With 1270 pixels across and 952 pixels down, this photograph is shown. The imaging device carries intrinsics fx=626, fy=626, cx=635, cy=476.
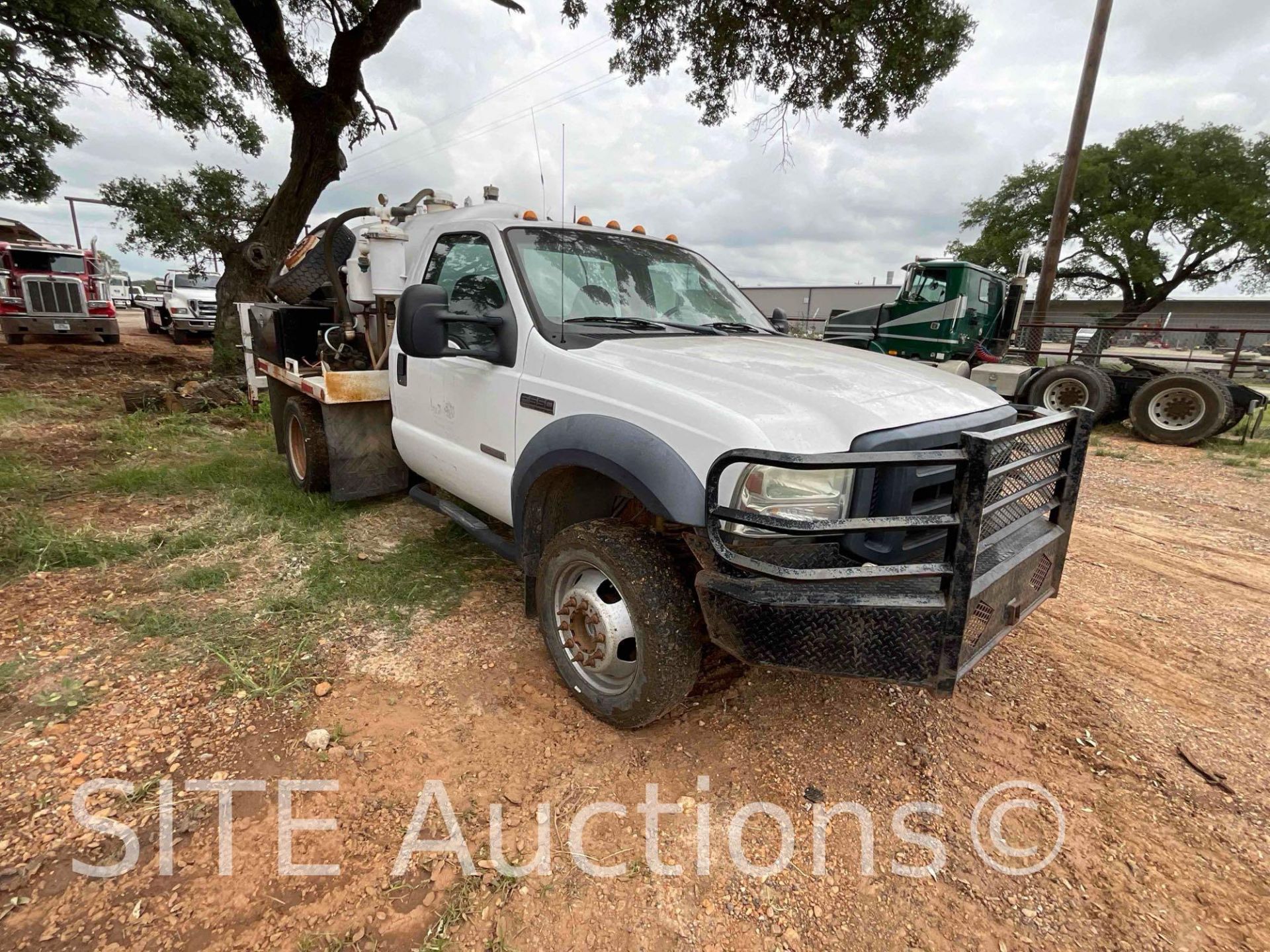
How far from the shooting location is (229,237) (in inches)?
483

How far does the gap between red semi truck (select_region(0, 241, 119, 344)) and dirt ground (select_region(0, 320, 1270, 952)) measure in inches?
570

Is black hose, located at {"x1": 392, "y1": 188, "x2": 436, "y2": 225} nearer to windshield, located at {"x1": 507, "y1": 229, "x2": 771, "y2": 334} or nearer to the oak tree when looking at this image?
windshield, located at {"x1": 507, "y1": 229, "x2": 771, "y2": 334}

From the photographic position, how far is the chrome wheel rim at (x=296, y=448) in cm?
484

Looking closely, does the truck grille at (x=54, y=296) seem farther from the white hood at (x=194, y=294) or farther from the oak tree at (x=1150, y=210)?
the oak tree at (x=1150, y=210)

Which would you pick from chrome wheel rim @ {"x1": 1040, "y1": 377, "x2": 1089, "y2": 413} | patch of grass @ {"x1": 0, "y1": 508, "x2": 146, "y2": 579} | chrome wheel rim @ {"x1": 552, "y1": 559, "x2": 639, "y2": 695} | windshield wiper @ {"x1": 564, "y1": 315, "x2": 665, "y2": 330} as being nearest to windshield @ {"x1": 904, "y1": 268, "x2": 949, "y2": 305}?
chrome wheel rim @ {"x1": 1040, "y1": 377, "x2": 1089, "y2": 413}

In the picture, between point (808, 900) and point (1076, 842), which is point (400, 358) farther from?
point (1076, 842)

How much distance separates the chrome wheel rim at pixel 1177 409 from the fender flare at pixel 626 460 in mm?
9486

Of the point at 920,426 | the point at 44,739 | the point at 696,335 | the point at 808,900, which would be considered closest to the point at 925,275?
the point at 696,335

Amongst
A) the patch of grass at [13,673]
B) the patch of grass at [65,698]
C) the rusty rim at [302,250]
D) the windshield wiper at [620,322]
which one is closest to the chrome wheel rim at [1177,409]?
the windshield wiper at [620,322]

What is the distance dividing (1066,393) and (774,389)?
29.3 feet

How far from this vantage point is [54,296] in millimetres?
14141

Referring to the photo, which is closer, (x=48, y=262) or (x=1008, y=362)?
(x=1008, y=362)

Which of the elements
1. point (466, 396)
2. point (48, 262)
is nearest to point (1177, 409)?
point (466, 396)

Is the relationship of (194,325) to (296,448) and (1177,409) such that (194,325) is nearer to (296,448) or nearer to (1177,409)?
(296,448)
